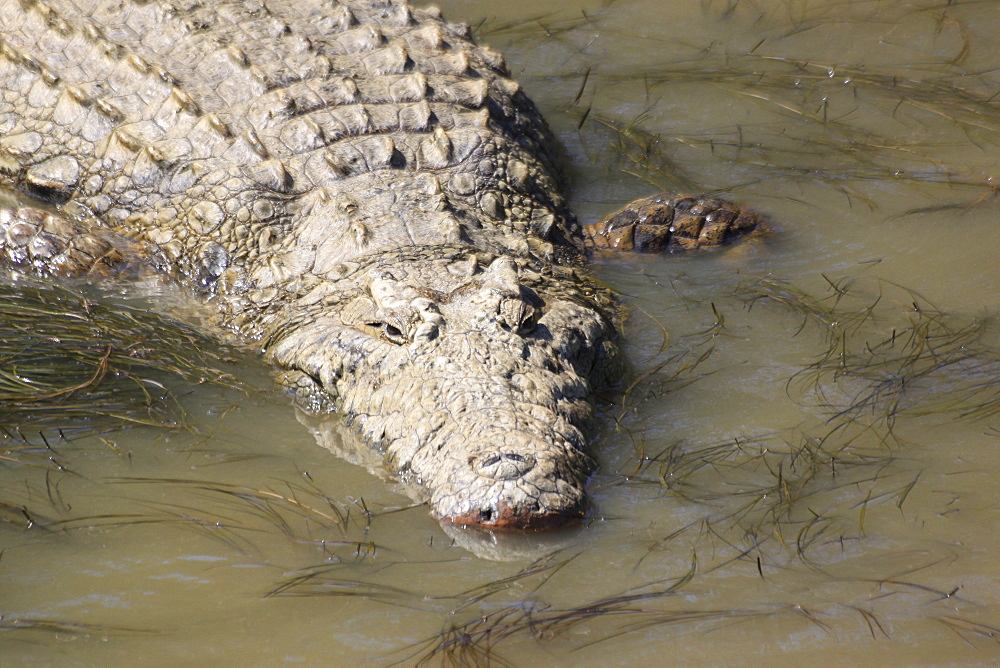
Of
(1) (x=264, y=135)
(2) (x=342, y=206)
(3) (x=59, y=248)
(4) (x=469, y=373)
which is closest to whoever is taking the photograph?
(4) (x=469, y=373)

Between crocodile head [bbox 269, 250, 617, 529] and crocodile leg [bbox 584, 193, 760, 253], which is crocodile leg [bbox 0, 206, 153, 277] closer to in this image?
crocodile head [bbox 269, 250, 617, 529]

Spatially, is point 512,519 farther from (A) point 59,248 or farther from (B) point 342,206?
(A) point 59,248

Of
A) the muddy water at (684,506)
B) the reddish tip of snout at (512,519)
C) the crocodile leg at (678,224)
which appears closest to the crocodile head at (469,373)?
the reddish tip of snout at (512,519)

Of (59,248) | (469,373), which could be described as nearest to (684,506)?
(469,373)

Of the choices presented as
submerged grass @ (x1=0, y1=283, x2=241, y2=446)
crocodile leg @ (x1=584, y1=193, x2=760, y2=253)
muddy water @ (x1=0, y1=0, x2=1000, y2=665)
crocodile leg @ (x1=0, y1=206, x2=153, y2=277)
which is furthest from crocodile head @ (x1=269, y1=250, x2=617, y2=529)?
crocodile leg @ (x1=0, y1=206, x2=153, y2=277)

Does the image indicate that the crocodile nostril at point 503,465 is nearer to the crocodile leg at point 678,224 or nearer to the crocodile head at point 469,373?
the crocodile head at point 469,373
